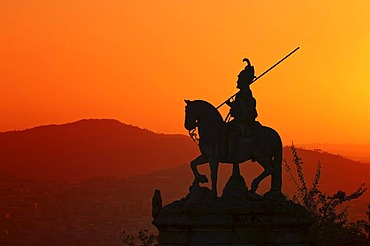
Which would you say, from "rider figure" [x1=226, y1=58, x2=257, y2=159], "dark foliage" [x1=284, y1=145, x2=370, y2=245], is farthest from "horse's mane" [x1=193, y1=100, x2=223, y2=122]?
"dark foliage" [x1=284, y1=145, x2=370, y2=245]

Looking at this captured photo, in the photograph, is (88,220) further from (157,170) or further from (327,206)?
(327,206)

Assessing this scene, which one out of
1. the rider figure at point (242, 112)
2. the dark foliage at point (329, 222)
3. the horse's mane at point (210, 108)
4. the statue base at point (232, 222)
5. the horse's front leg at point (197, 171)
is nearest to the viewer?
the statue base at point (232, 222)

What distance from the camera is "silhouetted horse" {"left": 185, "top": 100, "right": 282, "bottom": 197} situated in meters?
24.4

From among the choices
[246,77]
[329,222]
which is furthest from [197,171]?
[329,222]

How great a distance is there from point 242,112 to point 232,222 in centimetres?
277

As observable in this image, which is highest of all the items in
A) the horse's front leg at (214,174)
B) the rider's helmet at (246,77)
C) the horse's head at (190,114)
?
the rider's helmet at (246,77)

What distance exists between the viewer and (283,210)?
23.9 meters

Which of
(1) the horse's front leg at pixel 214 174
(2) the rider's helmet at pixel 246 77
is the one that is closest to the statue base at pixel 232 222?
(1) the horse's front leg at pixel 214 174

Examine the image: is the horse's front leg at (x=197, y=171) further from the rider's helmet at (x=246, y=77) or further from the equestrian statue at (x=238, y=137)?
the rider's helmet at (x=246, y=77)

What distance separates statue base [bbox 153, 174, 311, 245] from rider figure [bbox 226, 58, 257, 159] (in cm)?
140

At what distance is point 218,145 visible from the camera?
24547 mm

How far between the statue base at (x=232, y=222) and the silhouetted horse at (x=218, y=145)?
614 millimetres

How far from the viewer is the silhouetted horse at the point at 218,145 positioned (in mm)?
24422

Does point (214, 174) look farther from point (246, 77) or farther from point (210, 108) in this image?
point (246, 77)
